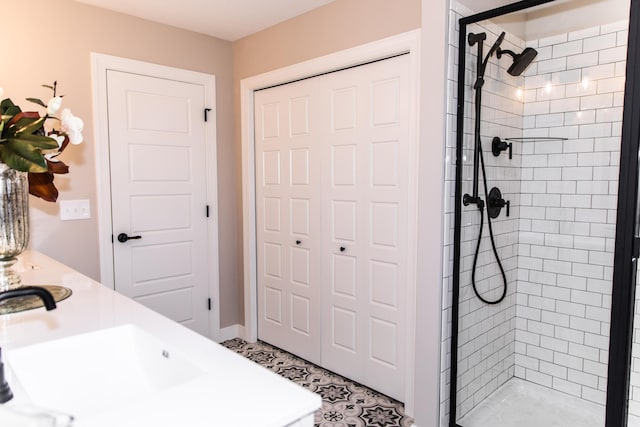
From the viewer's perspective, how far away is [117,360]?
1.24 metres

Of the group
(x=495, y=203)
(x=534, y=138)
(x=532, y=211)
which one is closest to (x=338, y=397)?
(x=495, y=203)

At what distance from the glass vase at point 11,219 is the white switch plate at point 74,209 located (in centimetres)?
133

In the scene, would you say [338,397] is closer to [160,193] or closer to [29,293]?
[160,193]

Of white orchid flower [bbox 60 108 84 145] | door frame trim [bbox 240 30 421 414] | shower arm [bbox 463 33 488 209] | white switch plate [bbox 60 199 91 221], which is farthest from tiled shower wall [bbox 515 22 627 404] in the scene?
white switch plate [bbox 60 199 91 221]

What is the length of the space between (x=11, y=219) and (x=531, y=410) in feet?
9.27

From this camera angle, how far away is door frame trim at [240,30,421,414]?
2.40 metres

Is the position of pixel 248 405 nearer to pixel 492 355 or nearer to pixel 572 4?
pixel 492 355

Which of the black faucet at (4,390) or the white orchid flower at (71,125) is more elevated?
the white orchid flower at (71,125)

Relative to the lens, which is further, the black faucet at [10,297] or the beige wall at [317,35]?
the beige wall at [317,35]

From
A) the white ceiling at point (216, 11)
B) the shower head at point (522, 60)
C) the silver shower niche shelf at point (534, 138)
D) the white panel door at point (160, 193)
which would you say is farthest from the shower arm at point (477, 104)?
the white panel door at point (160, 193)

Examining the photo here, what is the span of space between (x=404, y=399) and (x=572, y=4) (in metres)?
2.39

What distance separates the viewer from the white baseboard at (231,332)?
144 inches

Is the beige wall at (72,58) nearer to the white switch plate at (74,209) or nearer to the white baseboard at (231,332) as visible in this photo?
the white switch plate at (74,209)

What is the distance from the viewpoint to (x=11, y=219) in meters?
1.46
